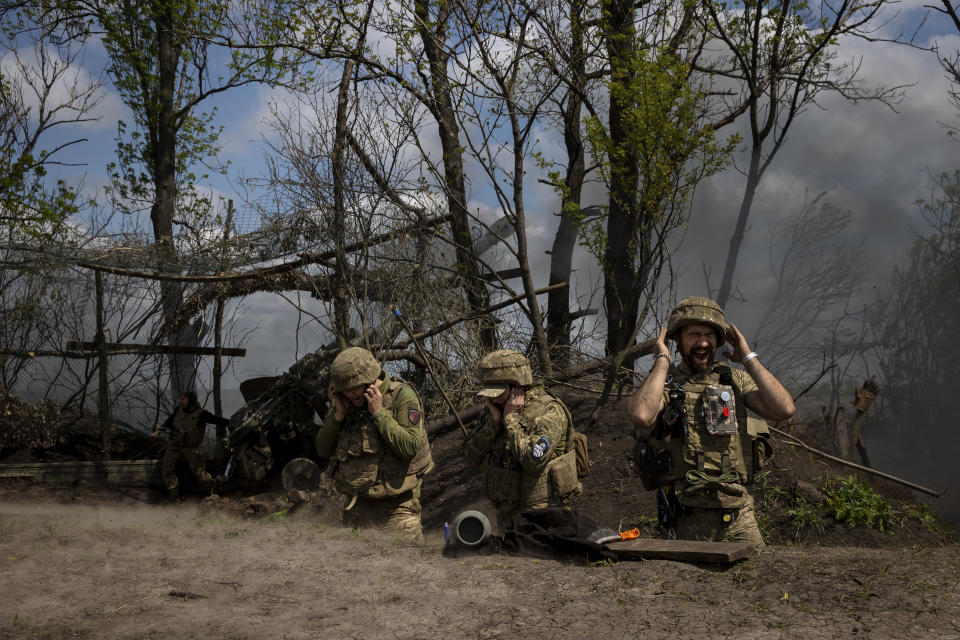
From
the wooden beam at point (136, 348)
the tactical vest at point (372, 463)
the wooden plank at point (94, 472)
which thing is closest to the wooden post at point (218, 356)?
the wooden beam at point (136, 348)

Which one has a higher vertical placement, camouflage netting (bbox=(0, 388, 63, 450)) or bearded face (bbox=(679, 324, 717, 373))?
bearded face (bbox=(679, 324, 717, 373))

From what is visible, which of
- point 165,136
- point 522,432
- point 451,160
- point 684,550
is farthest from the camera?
point 165,136

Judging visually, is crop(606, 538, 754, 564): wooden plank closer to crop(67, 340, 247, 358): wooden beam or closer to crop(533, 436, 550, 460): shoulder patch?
crop(533, 436, 550, 460): shoulder patch

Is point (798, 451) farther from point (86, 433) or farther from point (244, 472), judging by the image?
point (86, 433)

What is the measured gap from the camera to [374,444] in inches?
211

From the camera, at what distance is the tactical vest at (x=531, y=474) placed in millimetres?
4930

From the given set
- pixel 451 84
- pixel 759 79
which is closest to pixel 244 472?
pixel 451 84

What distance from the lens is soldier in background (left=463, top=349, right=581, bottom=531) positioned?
486 centimetres

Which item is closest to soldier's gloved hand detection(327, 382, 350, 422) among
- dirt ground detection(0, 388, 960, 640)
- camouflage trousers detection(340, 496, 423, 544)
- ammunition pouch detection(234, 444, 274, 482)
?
camouflage trousers detection(340, 496, 423, 544)

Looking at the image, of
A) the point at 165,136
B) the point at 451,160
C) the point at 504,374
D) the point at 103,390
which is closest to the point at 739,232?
the point at 451,160

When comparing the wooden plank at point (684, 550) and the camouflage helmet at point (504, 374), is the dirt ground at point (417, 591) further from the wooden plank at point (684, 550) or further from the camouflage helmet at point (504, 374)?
the camouflage helmet at point (504, 374)

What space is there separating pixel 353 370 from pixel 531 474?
4.48ft

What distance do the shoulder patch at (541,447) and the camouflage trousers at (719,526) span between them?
88 centimetres

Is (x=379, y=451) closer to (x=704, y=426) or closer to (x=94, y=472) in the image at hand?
(x=704, y=426)
